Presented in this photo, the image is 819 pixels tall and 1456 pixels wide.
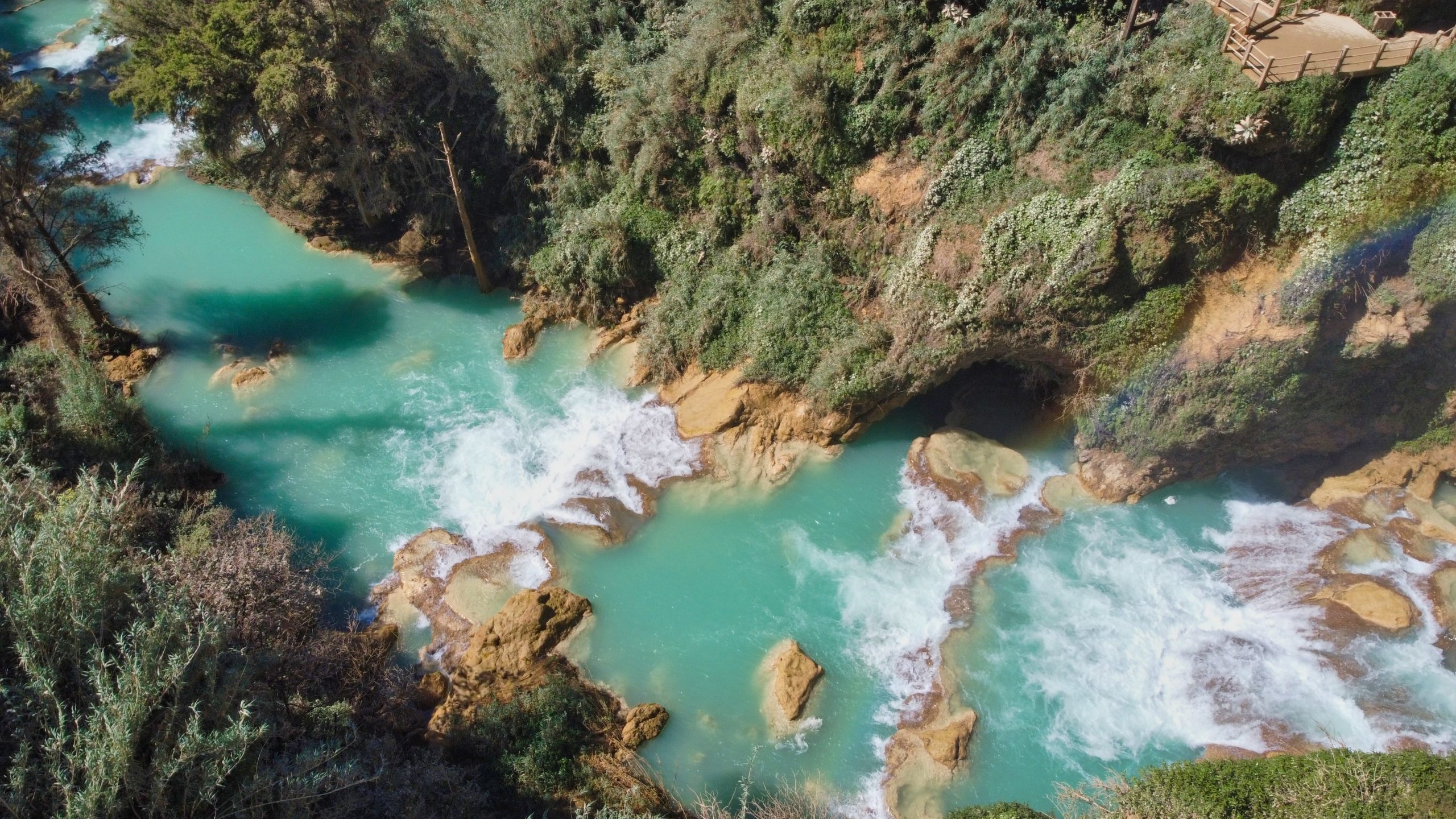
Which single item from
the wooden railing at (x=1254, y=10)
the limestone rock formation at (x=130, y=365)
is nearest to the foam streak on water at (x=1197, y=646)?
the wooden railing at (x=1254, y=10)

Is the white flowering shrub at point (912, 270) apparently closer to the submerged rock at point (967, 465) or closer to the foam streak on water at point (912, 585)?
the submerged rock at point (967, 465)

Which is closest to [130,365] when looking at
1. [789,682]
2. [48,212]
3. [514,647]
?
[48,212]

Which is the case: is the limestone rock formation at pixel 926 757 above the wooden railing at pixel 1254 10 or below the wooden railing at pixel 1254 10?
below

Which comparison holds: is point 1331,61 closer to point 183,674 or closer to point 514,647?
point 514,647

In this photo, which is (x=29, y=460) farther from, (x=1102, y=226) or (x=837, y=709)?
(x=1102, y=226)

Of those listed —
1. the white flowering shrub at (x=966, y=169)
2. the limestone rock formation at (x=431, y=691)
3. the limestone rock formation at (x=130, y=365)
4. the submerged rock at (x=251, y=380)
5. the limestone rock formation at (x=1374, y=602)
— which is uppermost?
the white flowering shrub at (x=966, y=169)

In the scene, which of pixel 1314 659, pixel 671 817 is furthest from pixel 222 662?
pixel 1314 659
